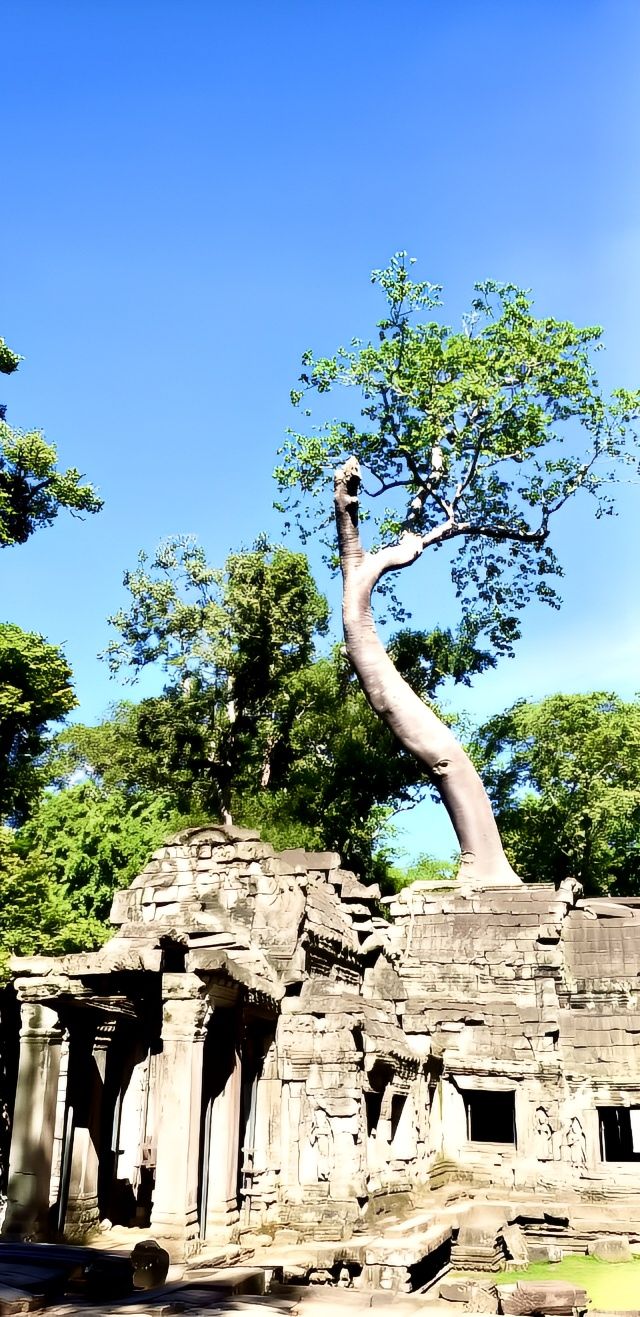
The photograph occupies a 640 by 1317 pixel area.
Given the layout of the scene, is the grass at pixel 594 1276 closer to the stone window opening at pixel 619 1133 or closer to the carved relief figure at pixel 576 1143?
the carved relief figure at pixel 576 1143

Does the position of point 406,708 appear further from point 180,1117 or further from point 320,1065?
point 180,1117

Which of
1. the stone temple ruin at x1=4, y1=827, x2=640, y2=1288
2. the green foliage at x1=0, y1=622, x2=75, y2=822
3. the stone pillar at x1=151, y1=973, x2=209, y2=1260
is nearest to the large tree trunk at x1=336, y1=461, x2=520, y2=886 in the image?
the stone temple ruin at x1=4, y1=827, x2=640, y2=1288

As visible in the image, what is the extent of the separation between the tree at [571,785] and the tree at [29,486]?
15.6 meters

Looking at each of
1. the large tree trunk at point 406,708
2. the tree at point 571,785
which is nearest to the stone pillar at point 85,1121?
the large tree trunk at point 406,708

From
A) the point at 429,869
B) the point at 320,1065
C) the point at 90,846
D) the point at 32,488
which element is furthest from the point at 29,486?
the point at 429,869

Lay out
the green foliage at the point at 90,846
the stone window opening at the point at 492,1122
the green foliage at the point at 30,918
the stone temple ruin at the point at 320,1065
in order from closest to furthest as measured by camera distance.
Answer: the stone temple ruin at the point at 320,1065, the stone window opening at the point at 492,1122, the green foliage at the point at 30,918, the green foliage at the point at 90,846

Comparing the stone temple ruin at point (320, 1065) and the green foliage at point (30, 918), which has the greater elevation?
the green foliage at point (30, 918)

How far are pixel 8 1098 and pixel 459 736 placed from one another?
23.0 m

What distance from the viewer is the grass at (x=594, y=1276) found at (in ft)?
36.5

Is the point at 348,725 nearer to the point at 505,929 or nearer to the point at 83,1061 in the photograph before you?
the point at 505,929

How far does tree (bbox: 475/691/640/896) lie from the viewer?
3188 cm

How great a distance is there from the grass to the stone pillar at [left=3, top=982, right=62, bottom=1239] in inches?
189

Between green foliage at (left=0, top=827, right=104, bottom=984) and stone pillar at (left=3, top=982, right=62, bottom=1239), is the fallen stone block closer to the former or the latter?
stone pillar at (left=3, top=982, right=62, bottom=1239)

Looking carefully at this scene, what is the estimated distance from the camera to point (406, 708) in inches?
1003
